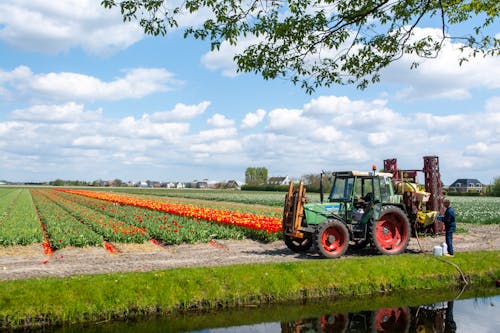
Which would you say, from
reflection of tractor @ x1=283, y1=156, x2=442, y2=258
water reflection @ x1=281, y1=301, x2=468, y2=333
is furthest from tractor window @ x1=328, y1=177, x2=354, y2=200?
water reflection @ x1=281, y1=301, x2=468, y2=333

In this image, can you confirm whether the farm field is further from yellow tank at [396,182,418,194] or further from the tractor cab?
yellow tank at [396,182,418,194]

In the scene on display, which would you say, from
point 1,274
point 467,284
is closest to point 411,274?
point 467,284

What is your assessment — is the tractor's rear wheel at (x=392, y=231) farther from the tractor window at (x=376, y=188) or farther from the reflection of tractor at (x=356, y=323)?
the reflection of tractor at (x=356, y=323)

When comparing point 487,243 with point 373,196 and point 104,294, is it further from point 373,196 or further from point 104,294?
point 104,294

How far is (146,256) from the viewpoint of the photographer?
15.6 metres

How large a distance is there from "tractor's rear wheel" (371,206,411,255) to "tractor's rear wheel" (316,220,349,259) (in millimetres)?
1117

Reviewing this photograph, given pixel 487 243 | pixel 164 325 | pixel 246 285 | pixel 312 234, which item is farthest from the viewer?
pixel 487 243

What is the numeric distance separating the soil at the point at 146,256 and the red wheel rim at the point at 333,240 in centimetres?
71

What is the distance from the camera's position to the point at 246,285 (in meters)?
11.2

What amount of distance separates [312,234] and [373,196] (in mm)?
2294

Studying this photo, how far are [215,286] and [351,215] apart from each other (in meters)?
6.08

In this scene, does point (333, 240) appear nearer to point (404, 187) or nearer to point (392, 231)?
point (392, 231)

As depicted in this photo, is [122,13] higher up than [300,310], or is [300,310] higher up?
[122,13]

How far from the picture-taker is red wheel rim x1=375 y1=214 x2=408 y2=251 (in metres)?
15.7
